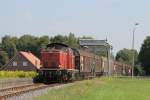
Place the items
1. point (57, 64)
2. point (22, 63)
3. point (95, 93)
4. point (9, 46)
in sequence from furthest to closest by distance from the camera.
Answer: point (9, 46) → point (22, 63) → point (57, 64) → point (95, 93)

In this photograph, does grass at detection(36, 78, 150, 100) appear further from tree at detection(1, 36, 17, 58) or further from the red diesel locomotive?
tree at detection(1, 36, 17, 58)

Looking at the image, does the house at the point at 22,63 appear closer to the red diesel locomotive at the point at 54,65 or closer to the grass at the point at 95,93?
the red diesel locomotive at the point at 54,65

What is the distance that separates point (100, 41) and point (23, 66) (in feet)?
85.0

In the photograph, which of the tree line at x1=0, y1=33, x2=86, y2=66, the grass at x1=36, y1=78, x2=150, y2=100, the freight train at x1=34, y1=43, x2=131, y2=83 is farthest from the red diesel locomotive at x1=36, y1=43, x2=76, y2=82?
the tree line at x1=0, y1=33, x2=86, y2=66

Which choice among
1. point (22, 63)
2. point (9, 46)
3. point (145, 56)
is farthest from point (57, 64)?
point (9, 46)

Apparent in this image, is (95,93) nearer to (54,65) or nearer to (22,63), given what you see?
(54,65)

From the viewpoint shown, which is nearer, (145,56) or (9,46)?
(145,56)

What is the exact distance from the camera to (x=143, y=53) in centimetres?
12762

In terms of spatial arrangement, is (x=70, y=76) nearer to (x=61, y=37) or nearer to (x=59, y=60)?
(x=59, y=60)

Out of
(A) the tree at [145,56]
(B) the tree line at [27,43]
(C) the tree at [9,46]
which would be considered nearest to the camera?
(A) the tree at [145,56]

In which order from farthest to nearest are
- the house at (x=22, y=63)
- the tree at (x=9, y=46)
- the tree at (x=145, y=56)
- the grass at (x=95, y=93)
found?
the tree at (x=9, y=46) → the house at (x=22, y=63) → the tree at (x=145, y=56) → the grass at (x=95, y=93)

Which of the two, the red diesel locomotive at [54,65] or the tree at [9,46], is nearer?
the red diesel locomotive at [54,65]

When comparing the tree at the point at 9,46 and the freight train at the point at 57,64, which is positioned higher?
the tree at the point at 9,46

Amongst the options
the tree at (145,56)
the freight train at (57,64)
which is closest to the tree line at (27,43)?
the tree at (145,56)
